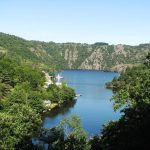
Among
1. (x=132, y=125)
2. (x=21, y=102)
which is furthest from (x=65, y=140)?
(x=21, y=102)

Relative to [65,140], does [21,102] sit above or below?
below

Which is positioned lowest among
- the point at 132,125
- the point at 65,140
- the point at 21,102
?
the point at 21,102

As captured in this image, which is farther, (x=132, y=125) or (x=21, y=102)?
(x=21, y=102)

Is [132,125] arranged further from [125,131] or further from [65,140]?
[65,140]

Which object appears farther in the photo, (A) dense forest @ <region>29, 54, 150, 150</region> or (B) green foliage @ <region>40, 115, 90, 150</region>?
(B) green foliage @ <region>40, 115, 90, 150</region>

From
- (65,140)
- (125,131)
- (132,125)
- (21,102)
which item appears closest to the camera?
(132,125)

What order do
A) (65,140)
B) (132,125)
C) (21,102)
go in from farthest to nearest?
(21,102) < (65,140) < (132,125)

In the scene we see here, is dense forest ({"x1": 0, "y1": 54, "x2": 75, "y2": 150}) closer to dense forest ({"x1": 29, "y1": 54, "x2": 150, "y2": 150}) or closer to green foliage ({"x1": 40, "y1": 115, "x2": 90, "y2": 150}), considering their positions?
green foliage ({"x1": 40, "y1": 115, "x2": 90, "y2": 150})

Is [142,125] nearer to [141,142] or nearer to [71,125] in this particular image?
[141,142]

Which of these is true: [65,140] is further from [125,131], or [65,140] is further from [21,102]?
[21,102]

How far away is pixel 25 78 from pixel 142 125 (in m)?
120

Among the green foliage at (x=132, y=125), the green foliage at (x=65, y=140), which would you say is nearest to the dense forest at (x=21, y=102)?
the green foliage at (x=65, y=140)

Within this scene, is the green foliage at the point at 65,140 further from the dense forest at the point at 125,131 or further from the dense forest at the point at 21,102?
the dense forest at the point at 21,102

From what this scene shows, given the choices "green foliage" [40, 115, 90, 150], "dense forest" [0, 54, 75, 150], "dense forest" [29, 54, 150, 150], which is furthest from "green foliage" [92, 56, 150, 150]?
"dense forest" [0, 54, 75, 150]
